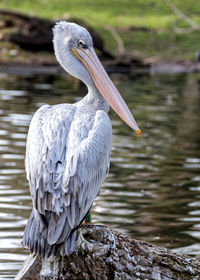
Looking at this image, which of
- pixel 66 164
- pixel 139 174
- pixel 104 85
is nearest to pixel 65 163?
pixel 66 164

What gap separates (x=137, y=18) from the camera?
1150 inches

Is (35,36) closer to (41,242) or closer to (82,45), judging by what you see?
(82,45)

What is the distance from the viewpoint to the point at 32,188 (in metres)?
4.51

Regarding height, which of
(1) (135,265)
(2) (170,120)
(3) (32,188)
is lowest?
(2) (170,120)

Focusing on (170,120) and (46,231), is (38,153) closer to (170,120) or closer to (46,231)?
(46,231)

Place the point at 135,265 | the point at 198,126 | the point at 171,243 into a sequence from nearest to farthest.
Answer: the point at 135,265, the point at 171,243, the point at 198,126

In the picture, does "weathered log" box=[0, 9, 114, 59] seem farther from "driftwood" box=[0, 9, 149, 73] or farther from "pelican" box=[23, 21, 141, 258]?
"pelican" box=[23, 21, 141, 258]

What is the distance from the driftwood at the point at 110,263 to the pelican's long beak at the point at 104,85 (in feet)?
2.79

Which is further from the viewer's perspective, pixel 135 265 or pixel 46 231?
pixel 135 265

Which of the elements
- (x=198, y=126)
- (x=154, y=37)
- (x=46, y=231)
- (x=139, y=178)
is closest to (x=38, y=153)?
(x=46, y=231)

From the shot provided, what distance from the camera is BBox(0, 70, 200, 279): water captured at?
23.0 ft

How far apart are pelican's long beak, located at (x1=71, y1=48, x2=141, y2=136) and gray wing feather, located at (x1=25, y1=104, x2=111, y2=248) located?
13.3 inches

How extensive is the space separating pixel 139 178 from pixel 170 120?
4.42 metres

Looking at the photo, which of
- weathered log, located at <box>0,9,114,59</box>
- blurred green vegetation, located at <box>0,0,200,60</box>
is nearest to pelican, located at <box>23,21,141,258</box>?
weathered log, located at <box>0,9,114,59</box>
